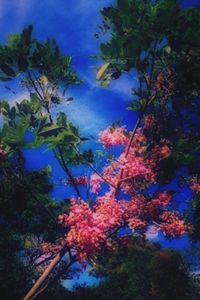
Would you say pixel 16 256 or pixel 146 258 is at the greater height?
pixel 146 258

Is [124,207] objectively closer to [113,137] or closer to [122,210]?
[122,210]

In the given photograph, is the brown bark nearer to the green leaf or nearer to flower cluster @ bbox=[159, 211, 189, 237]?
flower cluster @ bbox=[159, 211, 189, 237]

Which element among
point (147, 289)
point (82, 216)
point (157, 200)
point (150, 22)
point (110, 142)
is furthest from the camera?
point (147, 289)

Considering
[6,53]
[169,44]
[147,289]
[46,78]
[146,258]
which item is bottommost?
[6,53]

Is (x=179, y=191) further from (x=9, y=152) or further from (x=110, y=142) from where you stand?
(x=9, y=152)

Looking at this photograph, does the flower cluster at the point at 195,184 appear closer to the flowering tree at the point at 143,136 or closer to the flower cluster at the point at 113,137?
the flowering tree at the point at 143,136

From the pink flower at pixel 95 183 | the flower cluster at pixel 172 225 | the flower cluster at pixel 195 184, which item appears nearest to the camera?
the flower cluster at pixel 172 225

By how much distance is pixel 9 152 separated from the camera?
7.95 metres

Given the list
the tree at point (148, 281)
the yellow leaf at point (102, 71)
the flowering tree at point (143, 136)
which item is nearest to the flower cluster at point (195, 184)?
Answer: the flowering tree at point (143, 136)

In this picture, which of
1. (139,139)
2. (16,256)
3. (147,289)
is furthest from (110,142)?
(147,289)

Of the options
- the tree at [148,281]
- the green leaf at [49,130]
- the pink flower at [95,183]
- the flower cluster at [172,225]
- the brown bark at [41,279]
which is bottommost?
the brown bark at [41,279]

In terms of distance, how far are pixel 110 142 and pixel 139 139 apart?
774 millimetres

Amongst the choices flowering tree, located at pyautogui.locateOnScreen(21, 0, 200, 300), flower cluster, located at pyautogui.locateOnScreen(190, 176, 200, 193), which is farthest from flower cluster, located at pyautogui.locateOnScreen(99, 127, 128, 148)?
flower cluster, located at pyautogui.locateOnScreen(190, 176, 200, 193)

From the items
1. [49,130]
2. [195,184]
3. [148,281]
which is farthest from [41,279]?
[148,281]
